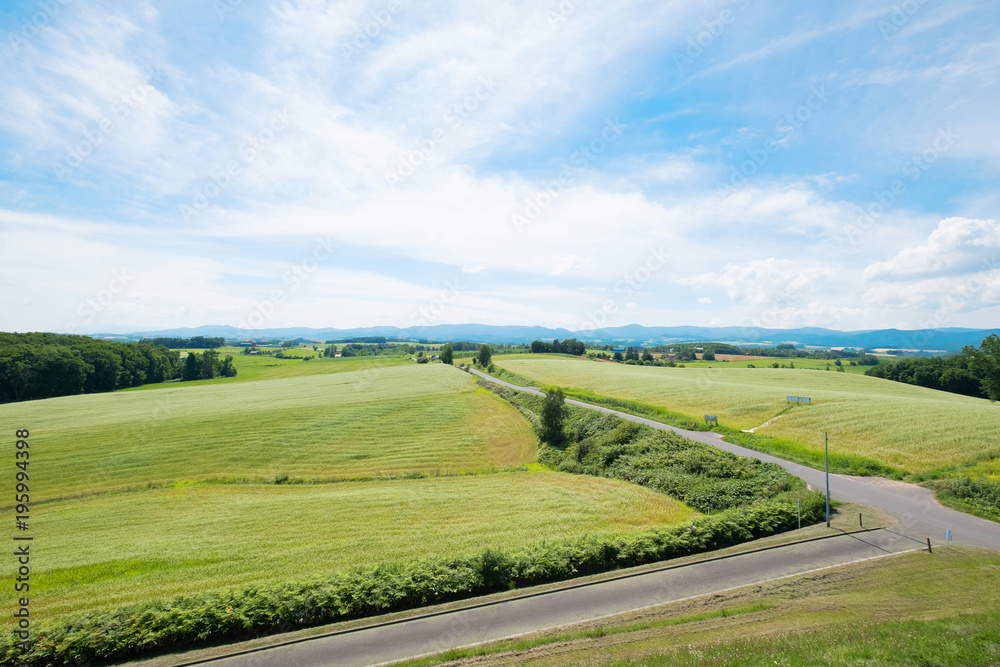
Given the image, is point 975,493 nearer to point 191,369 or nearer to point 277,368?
point 277,368

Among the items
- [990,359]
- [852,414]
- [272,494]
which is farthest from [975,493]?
[990,359]

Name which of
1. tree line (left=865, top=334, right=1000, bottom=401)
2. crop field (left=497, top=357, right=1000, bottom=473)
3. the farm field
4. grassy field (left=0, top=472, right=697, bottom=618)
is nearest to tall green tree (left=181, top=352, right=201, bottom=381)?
the farm field

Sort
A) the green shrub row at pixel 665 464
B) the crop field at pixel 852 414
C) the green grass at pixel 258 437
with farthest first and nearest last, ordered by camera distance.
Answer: the green grass at pixel 258 437 → the crop field at pixel 852 414 → the green shrub row at pixel 665 464

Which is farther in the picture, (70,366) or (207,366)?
(207,366)

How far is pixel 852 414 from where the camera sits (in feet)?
122

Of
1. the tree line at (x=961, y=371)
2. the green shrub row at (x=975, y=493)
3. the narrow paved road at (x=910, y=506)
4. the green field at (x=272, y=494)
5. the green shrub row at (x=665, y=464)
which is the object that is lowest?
the green field at (x=272, y=494)

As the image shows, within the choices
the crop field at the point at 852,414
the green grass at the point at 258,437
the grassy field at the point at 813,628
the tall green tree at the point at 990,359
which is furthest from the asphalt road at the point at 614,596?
the tall green tree at the point at 990,359

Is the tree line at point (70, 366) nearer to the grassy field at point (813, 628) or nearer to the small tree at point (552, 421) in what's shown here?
the small tree at point (552, 421)

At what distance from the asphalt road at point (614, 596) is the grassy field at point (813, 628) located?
0.69 m

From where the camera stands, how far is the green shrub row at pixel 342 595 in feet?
36.5

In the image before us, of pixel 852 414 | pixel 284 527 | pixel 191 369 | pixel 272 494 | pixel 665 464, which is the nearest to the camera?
pixel 284 527

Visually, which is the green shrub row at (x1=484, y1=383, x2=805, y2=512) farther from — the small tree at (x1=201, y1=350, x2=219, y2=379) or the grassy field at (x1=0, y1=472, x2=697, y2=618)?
the small tree at (x1=201, y1=350, x2=219, y2=379)

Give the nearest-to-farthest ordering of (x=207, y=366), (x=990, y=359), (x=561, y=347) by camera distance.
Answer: (x=990, y=359), (x=207, y=366), (x=561, y=347)

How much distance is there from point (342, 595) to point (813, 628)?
13555 mm
